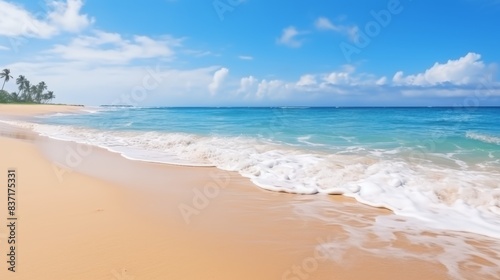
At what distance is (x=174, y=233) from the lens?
427 cm

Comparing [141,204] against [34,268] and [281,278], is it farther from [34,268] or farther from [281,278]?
[281,278]

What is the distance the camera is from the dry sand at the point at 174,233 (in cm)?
332

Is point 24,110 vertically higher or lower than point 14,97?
lower

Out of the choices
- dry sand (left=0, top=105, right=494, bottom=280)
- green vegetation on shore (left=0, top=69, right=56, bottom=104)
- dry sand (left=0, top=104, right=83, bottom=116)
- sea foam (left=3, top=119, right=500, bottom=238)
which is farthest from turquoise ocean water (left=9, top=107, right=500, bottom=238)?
green vegetation on shore (left=0, top=69, right=56, bottom=104)

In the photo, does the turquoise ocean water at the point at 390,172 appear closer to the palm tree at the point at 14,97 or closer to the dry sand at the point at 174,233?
the dry sand at the point at 174,233

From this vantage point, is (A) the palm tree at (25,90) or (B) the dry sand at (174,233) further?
(A) the palm tree at (25,90)

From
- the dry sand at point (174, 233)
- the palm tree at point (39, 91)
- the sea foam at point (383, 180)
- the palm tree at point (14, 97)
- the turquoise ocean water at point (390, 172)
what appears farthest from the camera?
the palm tree at point (39, 91)

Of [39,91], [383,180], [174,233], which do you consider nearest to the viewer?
[174,233]

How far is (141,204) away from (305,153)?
23.3 feet

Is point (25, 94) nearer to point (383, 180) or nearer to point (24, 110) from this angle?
point (24, 110)

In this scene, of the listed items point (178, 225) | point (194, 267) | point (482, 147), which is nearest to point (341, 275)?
point (194, 267)

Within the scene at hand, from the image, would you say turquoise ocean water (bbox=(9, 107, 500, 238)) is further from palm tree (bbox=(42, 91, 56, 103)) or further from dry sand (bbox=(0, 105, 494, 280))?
palm tree (bbox=(42, 91, 56, 103))

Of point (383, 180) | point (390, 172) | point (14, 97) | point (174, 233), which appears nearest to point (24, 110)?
point (14, 97)

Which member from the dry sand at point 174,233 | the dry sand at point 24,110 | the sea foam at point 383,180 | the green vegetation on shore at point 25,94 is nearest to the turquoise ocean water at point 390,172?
the sea foam at point 383,180
